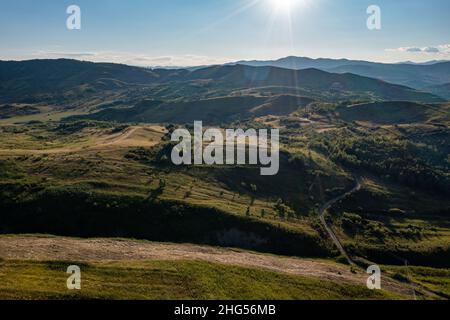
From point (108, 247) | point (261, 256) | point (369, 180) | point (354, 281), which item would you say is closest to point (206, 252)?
point (261, 256)

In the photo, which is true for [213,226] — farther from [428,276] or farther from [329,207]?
[428,276]

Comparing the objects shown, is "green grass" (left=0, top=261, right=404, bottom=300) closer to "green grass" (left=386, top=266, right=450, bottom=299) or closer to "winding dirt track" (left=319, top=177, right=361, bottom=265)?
"green grass" (left=386, top=266, right=450, bottom=299)

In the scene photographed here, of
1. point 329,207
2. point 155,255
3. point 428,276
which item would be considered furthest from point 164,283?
point 329,207

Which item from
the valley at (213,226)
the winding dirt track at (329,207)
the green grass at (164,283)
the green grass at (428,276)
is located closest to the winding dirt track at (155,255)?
the valley at (213,226)

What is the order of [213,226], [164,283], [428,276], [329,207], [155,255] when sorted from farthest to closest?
[329,207], [213,226], [428,276], [155,255], [164,283]

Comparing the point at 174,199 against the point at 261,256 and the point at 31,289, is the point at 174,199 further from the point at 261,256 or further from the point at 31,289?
the point at 31,289
